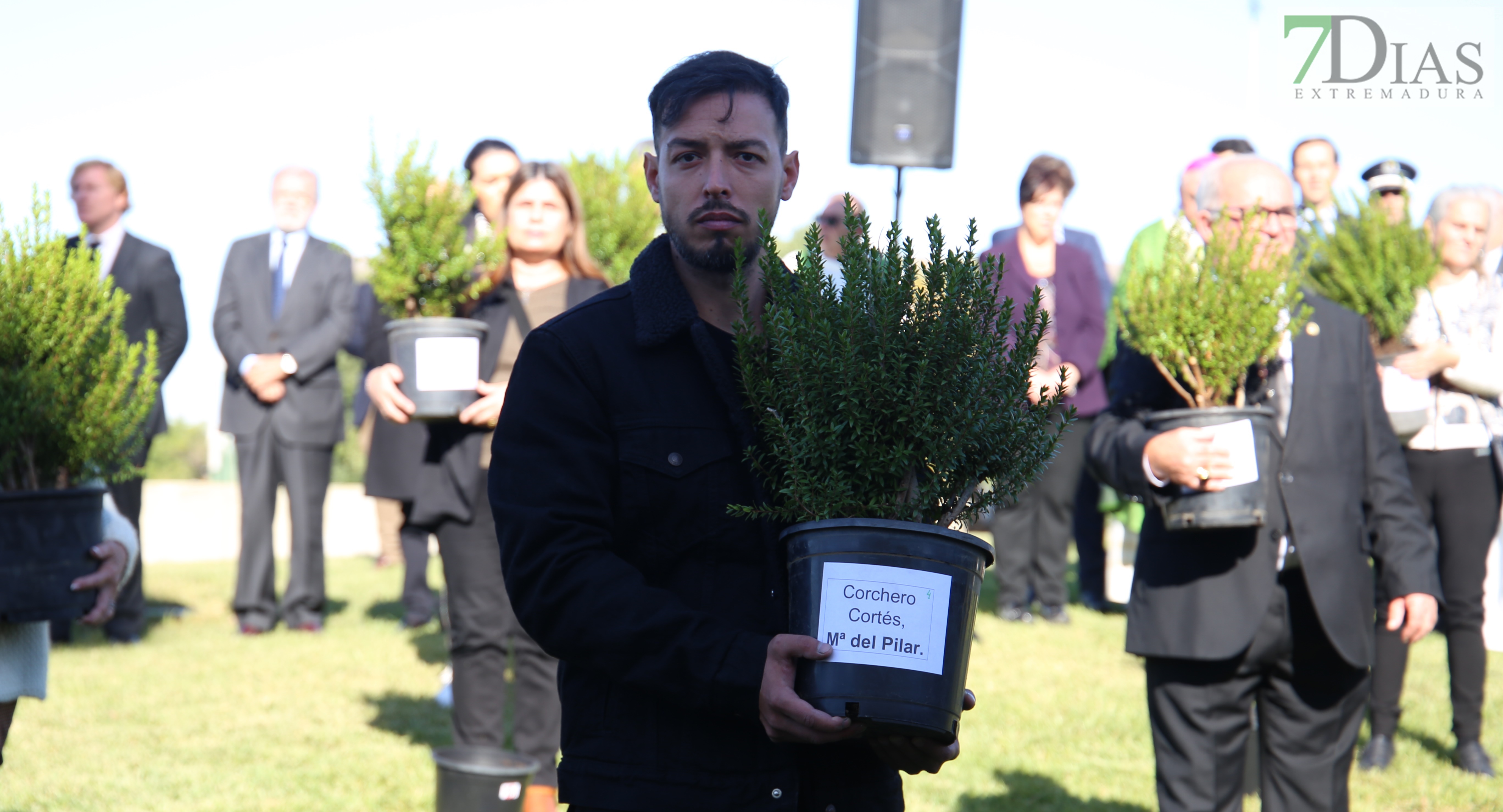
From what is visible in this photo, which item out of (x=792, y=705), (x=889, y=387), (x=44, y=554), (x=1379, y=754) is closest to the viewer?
(x=792, y=705)

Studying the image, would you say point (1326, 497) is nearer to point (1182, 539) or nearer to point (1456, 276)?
point (1182, 539)

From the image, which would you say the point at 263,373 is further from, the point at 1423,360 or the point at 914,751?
the point at 914,751

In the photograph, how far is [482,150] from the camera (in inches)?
259

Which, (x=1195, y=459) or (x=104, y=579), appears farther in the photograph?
(x=1195, y=459)

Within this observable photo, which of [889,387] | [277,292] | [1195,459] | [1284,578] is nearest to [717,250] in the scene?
[889,387]

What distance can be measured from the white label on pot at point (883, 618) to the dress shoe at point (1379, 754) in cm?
473

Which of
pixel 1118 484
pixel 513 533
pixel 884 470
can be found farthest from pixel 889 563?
pixel 1118 484

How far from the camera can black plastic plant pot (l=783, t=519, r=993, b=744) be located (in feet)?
6.56

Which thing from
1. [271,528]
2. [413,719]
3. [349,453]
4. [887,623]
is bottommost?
[349,453]

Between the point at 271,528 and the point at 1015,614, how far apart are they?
17.3ft

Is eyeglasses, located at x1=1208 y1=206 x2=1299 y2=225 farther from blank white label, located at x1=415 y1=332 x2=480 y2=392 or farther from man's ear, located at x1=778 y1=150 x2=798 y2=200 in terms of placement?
blank white label, located at x1=415 y1=332 x2=480 y2=392

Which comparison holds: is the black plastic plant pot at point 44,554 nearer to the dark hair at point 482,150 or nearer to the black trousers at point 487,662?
the black trousers at point 487,662

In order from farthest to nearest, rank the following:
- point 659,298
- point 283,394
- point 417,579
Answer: point 417,579
point 283,394
point 659,298

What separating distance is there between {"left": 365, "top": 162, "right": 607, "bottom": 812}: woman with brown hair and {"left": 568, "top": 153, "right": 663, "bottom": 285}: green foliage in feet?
6.16
